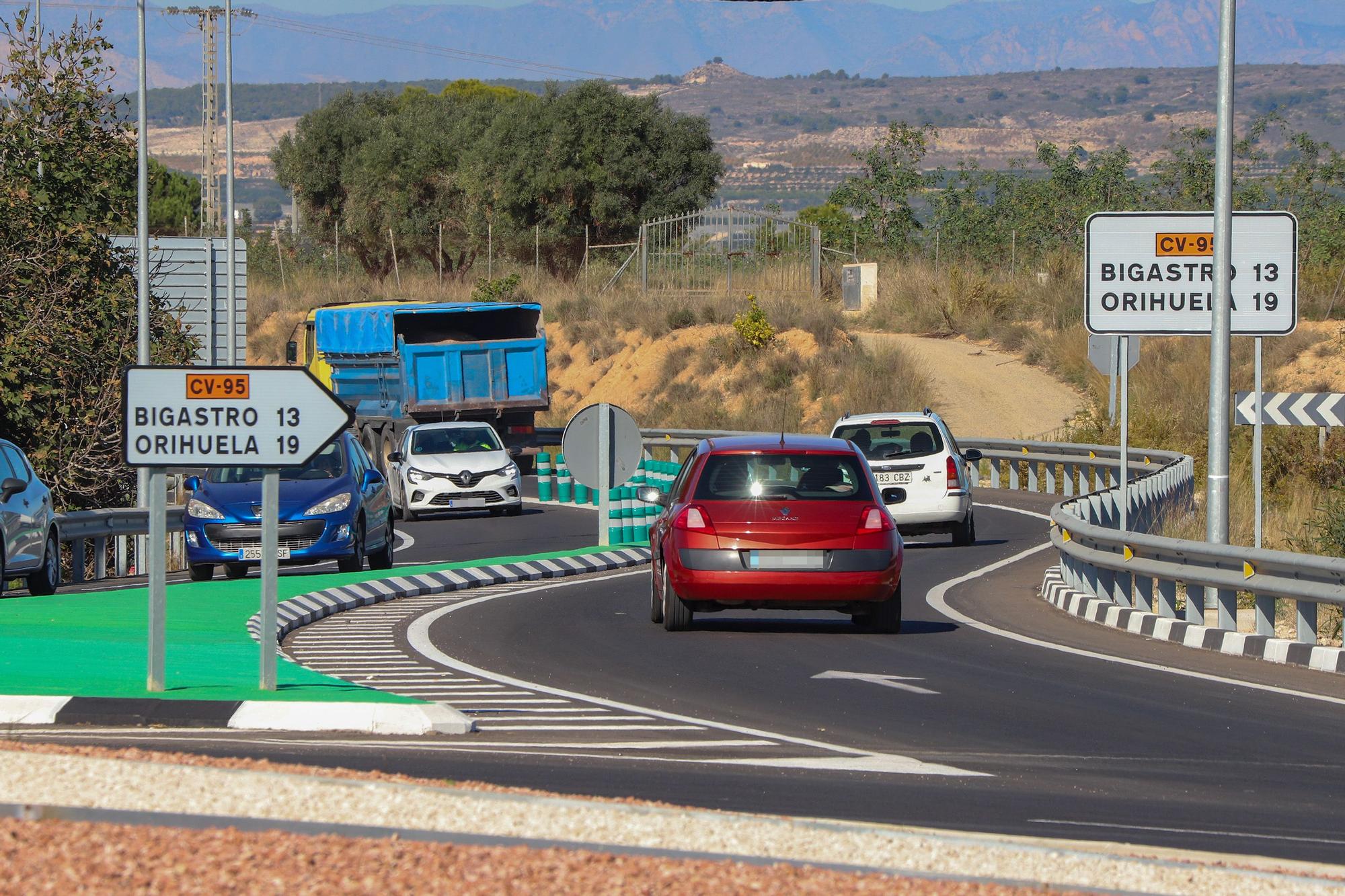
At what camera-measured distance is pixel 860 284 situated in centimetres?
6275

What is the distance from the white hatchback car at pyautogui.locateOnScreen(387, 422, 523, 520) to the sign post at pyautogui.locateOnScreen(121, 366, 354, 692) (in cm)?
2090

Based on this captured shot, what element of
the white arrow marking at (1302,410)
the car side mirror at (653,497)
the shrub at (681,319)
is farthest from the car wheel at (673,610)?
the shrub at (681,319)

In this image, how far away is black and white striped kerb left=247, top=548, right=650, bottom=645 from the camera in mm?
16766

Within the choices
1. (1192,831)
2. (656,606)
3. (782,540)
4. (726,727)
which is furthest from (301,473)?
(1192,831)

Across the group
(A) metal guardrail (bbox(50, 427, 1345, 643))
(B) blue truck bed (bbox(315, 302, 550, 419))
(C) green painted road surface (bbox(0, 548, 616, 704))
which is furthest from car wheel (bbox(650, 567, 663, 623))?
(B) blue truck bed (bbox(315, 302, 550, 419))

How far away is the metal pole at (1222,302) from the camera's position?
16.5 meters

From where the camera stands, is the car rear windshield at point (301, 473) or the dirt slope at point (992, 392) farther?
the dirt slope at point (992, 392)

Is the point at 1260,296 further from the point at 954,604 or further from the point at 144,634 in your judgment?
the point at 144,634

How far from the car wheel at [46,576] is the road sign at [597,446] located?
6.47 metres

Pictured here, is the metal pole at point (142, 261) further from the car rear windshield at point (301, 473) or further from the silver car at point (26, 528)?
the silver car at point (26, 528)

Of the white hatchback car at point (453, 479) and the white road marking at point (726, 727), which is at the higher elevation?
the white hatchback car at point (453, 479)

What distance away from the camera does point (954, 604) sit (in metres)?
18.6

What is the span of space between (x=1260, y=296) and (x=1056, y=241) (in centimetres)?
4758

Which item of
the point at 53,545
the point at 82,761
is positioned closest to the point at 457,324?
the point at 53,545
